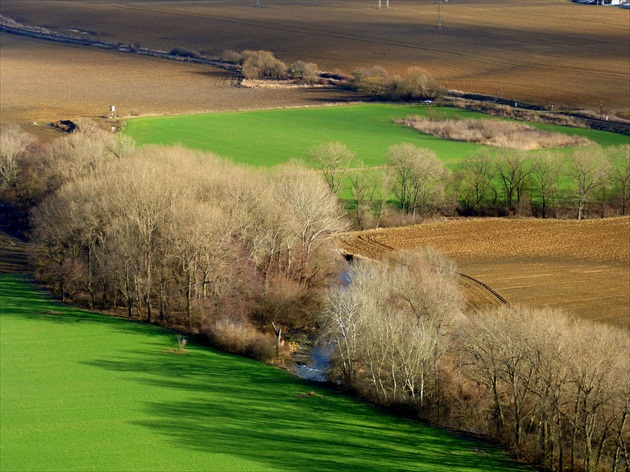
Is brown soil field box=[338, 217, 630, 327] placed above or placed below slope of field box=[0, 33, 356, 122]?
below

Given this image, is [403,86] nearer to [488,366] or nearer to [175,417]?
[488,366]

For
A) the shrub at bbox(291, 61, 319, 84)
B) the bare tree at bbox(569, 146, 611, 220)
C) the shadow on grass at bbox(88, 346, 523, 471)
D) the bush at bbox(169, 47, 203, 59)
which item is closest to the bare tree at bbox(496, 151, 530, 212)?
the bare tree at bbox(569, 146, 611, 220)

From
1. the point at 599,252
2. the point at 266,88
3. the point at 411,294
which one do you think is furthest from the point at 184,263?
the point at 266,88

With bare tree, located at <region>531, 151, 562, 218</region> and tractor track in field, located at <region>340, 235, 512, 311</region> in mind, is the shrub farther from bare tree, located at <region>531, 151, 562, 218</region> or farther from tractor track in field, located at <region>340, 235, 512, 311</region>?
tractor track in field, located at <region>340, 235, 512, 311</region>

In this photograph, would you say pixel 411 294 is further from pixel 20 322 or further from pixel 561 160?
pixel 561 160

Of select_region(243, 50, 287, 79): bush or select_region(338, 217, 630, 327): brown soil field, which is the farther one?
select_region(243, 50, 287, 79): bush
